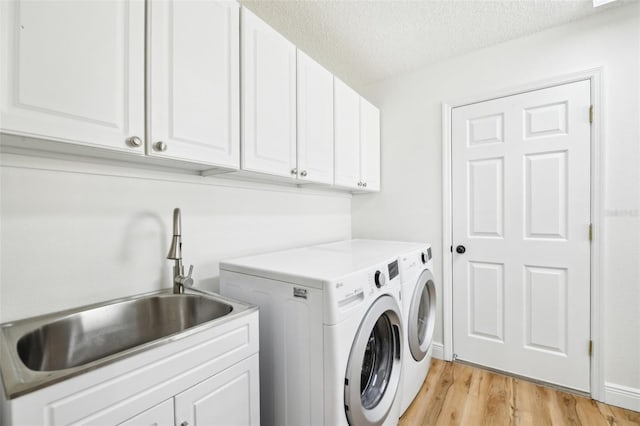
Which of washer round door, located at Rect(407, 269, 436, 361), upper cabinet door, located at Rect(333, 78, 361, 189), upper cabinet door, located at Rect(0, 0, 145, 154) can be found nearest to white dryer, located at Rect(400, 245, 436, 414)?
washer round door, located at Rect(407, 269, 436, 361)

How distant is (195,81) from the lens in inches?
45.3

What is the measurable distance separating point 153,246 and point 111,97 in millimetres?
684

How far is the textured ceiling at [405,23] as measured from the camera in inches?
67.6

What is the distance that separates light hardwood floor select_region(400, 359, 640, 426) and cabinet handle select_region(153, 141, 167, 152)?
6.29 feet

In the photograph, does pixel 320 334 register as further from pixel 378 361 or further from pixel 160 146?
pixel 160 146

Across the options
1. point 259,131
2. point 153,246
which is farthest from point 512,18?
point 153,246

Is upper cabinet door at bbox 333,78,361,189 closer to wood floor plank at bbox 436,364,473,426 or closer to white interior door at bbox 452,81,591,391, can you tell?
white interior door at bbox 452,81,591,391

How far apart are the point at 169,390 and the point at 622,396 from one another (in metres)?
2.58

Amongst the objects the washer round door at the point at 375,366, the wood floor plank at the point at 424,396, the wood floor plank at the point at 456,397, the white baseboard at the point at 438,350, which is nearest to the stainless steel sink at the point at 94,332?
the washer round door at the point at 375,366

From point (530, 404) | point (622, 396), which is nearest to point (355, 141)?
point (530, 404)

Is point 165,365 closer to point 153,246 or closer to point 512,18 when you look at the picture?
point 153,246

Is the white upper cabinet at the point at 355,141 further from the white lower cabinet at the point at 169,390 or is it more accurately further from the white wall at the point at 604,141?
the white lower cabinet at the point at 169,390

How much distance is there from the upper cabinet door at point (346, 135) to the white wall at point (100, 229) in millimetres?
689

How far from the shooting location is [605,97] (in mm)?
1782
